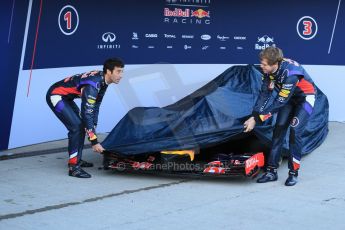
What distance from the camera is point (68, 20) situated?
8.80m

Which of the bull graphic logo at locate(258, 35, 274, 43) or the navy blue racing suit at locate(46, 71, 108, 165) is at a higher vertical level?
the bull graphic logo at locate(258, 35, 274, 43)

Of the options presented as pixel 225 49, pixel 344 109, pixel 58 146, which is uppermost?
pixel 225 49

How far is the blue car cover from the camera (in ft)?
22.7

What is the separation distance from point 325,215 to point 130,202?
172 centimetres

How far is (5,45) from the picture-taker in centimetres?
801

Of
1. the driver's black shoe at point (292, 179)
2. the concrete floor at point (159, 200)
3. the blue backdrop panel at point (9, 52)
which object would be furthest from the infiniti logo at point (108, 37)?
the driver's black shoe at point (292, 179)

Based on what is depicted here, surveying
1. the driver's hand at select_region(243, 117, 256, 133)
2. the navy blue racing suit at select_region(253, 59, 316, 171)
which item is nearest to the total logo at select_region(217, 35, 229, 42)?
the navy blue racing suit at select_region(253, 59, 316, 171)

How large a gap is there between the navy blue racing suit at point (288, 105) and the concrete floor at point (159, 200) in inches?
14.1

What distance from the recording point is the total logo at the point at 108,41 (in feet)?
30.6

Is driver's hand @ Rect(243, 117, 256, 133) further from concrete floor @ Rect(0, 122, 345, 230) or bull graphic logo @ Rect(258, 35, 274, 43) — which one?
bull graphic logo @ Rect(258, 35, 274, 43)

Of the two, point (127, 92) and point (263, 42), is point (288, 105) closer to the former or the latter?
point (127, 92)

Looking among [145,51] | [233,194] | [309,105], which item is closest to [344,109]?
[145,51]

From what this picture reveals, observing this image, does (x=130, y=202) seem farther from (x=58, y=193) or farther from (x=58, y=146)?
(x=58, y=146)

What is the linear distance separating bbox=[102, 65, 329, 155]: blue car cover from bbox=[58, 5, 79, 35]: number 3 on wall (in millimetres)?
1795
